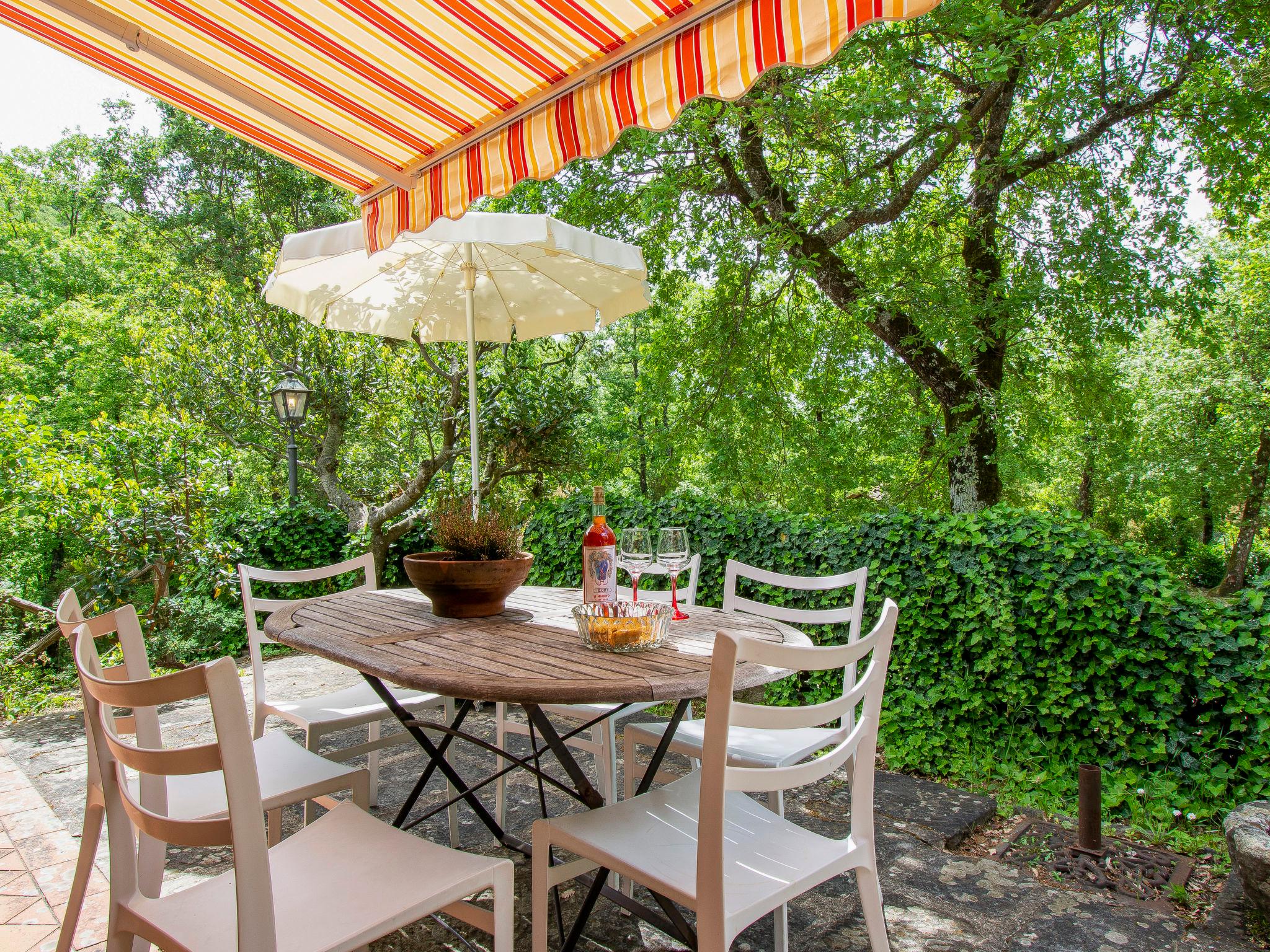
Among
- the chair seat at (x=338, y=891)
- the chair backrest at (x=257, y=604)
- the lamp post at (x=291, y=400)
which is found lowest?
the chair seat at (x=338, y=891)

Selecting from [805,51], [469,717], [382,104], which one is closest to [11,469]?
[469,717]

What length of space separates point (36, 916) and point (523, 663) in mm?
1884

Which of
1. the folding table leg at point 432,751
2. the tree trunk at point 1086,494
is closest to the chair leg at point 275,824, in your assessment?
the folding table leg at point 432,751

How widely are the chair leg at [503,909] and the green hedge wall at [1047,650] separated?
2.78m

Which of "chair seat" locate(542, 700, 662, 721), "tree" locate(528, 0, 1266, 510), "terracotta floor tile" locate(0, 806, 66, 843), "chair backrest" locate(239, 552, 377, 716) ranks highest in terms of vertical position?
"tree" locate(528, 0, 1266, 510)

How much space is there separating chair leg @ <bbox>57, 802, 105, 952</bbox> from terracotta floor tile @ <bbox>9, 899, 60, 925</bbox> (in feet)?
2.62

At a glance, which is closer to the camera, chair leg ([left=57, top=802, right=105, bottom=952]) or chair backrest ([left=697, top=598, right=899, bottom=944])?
chair backrest ([left=697, top=598, right=899, bottom=944])

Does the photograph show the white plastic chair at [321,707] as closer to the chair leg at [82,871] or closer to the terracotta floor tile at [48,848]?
the chair leg at [82,871]

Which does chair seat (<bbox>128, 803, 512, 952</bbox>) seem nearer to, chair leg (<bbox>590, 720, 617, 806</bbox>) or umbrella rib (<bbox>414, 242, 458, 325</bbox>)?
chair leg (<bbox>590, 720, 617, 806</bbox>)

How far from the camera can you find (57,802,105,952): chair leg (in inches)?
61.0

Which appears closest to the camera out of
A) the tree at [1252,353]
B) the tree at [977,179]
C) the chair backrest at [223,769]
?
the chair backrest at [223,769]

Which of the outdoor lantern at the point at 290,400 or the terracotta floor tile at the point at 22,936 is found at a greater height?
the outdoor lantern at the point at 290,400

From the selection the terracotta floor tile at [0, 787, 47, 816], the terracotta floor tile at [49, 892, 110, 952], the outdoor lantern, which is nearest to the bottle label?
the terracotta floor tile at [49, 892, 110, 952]

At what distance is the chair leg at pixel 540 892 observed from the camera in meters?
1.50
